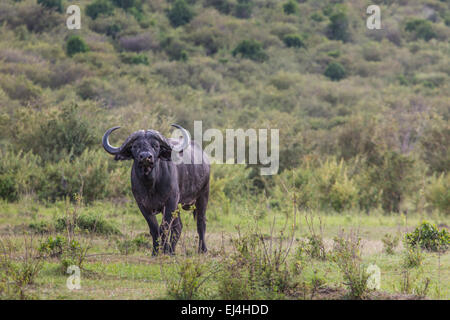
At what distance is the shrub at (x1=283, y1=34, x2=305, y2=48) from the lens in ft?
145

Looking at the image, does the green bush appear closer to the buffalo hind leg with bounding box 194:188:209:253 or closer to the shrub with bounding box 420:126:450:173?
the buffalo hind leg with bounding box 194:188:209:253

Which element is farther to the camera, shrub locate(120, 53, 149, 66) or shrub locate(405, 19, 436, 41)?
shrub locate(405, 19, 436, 41)

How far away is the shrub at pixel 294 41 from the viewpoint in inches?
1741

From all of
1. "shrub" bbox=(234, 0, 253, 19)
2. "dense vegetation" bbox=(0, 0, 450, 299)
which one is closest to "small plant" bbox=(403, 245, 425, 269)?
"dense vegetation" bbox=(0, 0, 450, 299)

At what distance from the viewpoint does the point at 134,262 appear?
24.9 feet

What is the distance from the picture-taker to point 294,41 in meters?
44.3

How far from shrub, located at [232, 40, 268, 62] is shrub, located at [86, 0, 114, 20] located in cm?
981

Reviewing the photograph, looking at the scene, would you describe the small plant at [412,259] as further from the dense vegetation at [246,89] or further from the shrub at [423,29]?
the shrub at [423,29]

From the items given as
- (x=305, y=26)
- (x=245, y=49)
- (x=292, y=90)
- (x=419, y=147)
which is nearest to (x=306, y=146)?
(x=419, y=147)

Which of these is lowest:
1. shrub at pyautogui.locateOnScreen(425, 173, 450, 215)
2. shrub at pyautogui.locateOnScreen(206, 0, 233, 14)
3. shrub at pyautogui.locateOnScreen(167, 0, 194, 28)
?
shrub at pyautogui.locateOnScreen(425, 173, 450, 215)

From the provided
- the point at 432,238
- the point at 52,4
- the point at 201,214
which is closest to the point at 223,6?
the point at 52,4

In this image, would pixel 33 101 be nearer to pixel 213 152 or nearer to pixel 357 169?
pixel 213 152

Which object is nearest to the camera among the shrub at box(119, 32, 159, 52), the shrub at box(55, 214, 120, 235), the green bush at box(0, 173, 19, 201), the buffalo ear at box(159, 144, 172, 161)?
the buffalo ear at box(159, 144, 172, 161)

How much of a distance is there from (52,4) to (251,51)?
45.9 ft
